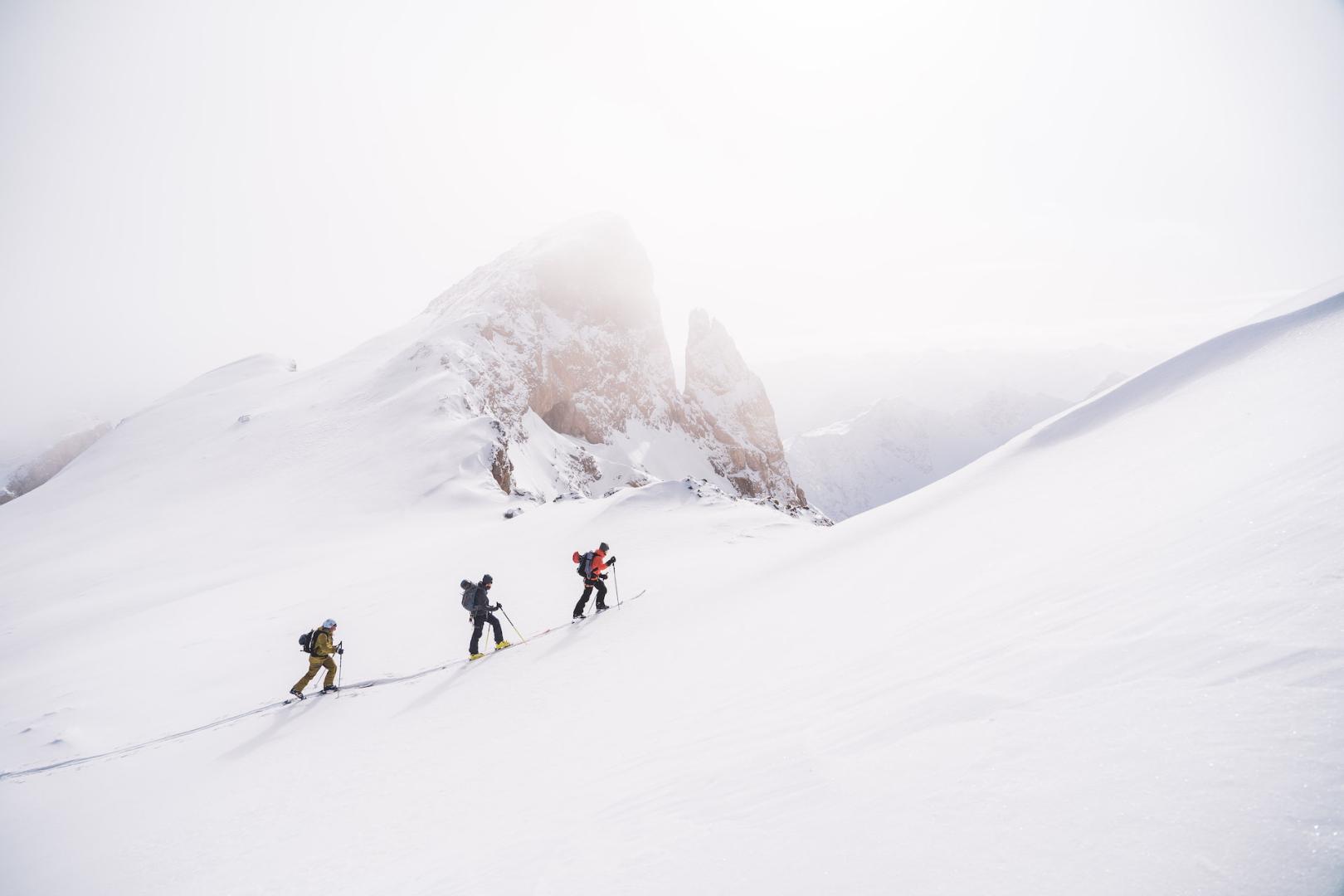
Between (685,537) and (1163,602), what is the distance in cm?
1467

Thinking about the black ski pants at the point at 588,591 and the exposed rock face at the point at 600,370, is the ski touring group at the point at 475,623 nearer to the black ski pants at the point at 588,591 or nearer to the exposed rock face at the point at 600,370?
the black ski pants at the point at 588,591

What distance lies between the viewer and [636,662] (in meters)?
8.42

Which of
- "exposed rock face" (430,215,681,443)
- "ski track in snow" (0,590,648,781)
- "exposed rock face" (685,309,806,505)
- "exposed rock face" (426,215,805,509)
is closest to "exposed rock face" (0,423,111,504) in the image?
"exposed rock face" (430,215,681,443)

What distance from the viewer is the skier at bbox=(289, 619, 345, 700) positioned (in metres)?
9.89

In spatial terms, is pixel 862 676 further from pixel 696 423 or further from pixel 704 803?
pixel 696 423

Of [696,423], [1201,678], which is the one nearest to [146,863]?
[1201,678]

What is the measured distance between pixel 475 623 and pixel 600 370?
71.5m

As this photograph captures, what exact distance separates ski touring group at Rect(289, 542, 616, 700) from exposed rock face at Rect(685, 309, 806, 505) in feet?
280

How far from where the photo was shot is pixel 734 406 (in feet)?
340

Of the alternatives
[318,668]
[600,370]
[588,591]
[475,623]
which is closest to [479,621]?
[475,623]

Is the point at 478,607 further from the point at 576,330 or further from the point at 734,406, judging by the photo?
the point at 734,406

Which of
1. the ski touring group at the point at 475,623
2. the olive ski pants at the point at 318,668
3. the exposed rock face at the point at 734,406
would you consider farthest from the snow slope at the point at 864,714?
the exposed rock face at the point at 734,406

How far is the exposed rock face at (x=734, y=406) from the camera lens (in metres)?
99.0

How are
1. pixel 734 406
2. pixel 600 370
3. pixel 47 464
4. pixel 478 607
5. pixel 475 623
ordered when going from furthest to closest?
pixel 734 406, pixel 47 464, pixel 600 370, pixel 475 623, pixel 478 607
